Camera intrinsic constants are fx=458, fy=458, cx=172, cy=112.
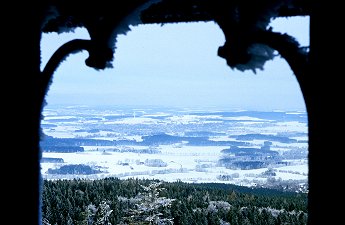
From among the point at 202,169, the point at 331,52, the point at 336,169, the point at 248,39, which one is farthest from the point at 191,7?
the point at 202,169

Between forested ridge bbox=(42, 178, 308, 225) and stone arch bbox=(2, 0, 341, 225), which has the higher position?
stone arch bbox=(2, 0, 341, 225)

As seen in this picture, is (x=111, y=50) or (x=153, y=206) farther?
(x=153, y=206)

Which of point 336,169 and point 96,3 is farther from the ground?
point 96,3

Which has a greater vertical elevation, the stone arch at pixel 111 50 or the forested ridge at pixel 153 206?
the stone arch at pixel 111 50

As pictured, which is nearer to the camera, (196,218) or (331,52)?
(331,52)

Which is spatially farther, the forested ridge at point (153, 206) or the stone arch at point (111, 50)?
the forested ridge at point (153, 206)

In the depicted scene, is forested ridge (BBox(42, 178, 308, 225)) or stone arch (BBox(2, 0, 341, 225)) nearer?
stone arch (BBox(2, 0, 341, 225))

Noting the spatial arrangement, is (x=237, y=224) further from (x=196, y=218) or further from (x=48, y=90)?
(x=48, y=90)

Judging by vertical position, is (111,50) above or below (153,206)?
above
